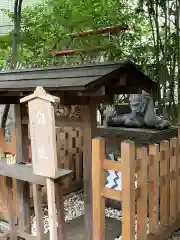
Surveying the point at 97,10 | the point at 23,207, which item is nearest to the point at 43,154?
the point at 23,207

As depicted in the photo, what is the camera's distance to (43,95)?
7.93 ft

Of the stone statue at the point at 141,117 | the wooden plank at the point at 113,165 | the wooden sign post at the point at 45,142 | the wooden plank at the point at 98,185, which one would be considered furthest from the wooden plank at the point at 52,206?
the stone statue at the point at 141,117

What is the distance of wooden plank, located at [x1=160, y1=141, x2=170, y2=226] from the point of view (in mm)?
3160

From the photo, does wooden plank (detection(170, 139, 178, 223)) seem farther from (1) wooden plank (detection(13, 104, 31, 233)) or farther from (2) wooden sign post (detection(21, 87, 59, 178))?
(1) wooden plank (detection(13, 104, 31, 233))

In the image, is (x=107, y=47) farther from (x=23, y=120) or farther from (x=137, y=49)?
(x=23, y=120)

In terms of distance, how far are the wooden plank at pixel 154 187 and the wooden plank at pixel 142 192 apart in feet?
0.76

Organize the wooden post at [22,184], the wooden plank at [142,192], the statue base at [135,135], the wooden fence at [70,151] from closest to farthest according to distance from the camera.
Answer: the wooden plank at [142,192], the wooden post at [22,184], the statue base at [135,135], the wooden fence at [70,151]

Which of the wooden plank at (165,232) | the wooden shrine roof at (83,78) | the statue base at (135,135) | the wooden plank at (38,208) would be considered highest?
the wooden shrine roof at (83,78)

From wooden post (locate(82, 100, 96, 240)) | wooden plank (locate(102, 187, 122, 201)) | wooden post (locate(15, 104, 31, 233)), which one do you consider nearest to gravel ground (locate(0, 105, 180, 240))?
wooden post (locate(15, 104, 31, 233))

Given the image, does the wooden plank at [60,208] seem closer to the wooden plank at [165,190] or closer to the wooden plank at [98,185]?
the wooden plank at [98,185]

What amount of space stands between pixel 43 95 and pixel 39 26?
4.22 m

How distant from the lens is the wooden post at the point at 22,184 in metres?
3.12

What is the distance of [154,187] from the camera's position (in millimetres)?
3064

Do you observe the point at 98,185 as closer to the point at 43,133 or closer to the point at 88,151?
the point at 88,151
